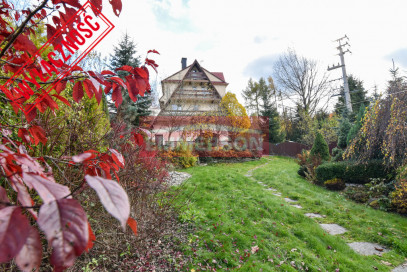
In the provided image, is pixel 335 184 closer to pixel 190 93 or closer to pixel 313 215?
pixel 313 215

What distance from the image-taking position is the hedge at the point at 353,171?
20.8 ft

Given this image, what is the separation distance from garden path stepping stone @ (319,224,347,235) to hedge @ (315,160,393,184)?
10.8 ft

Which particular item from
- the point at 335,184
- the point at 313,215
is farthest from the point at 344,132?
the point at 313,215

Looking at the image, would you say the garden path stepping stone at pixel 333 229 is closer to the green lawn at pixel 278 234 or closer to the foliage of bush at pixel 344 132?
the green lawn at pixel 278 234

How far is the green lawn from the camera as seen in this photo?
9.16 feet

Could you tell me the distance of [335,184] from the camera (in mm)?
6914

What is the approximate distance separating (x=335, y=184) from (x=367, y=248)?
3.88 meters

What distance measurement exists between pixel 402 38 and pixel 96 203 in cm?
1073

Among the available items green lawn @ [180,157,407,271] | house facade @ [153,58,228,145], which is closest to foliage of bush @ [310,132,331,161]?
green lawn @ [180,157,407,271]

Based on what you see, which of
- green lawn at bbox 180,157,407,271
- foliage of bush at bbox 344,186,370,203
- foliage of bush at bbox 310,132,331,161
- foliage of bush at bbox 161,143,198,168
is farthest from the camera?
foliage of bush at bbox 161,143,198,168

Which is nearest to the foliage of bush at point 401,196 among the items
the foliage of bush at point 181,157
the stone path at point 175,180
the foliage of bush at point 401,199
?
the foliage of bush at point 401,199

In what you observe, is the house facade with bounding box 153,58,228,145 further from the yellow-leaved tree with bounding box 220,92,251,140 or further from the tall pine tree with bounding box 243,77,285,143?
the tall pine tree with bounding box 243,77,285,143

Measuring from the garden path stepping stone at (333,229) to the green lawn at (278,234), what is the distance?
0.14 m

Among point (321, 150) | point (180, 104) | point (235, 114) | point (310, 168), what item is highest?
point (180, 104)
